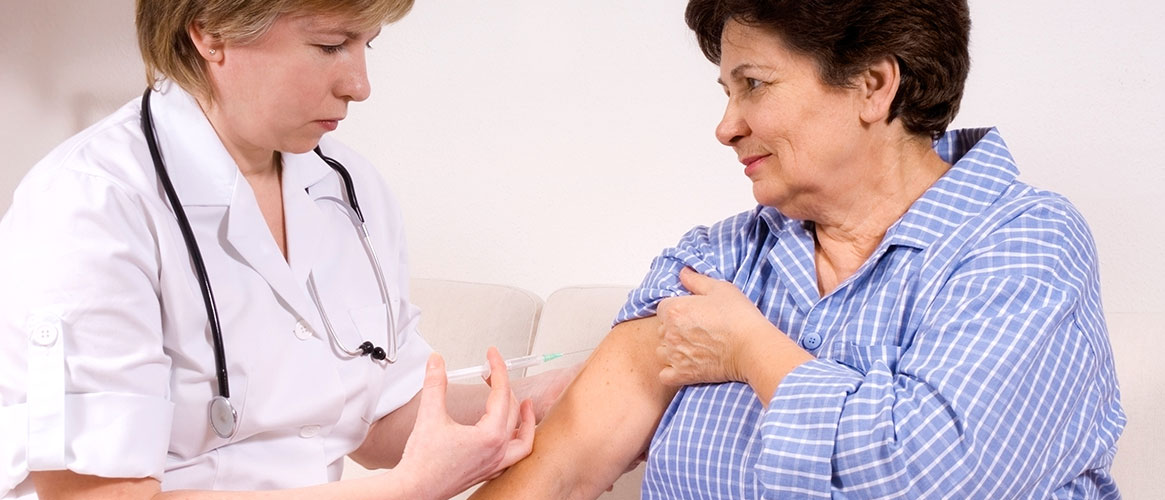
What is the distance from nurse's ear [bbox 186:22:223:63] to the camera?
4.87ft

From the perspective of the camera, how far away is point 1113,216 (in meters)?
1.91

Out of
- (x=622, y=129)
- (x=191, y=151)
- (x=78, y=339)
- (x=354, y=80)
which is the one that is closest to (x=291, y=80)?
(x=354, y=80)

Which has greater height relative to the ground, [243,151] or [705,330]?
[243,151]

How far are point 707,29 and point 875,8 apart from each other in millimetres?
258

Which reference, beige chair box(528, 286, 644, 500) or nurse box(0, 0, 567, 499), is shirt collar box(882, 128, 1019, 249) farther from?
beige chair box(528, 286, 644, 500)

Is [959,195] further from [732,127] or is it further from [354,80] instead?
[354,80]

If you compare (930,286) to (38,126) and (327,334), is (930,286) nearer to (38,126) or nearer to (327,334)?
(327,334)

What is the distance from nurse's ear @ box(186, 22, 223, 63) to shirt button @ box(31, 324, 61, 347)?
0.41 meters

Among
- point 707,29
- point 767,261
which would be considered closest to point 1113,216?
point 767,261

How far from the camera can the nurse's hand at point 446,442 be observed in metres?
1.48

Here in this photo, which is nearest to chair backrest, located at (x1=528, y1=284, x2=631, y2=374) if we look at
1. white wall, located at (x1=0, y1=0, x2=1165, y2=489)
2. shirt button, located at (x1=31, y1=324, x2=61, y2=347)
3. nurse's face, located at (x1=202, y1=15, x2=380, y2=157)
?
white wall, located at (x1=0, y1=0, x2=1165, y2=489)

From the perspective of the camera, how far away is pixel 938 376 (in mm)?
1292

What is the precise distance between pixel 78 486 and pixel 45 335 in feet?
0.62

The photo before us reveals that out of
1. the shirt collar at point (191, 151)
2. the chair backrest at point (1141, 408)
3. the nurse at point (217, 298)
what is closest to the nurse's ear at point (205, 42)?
the nurse at point (217, 298)
